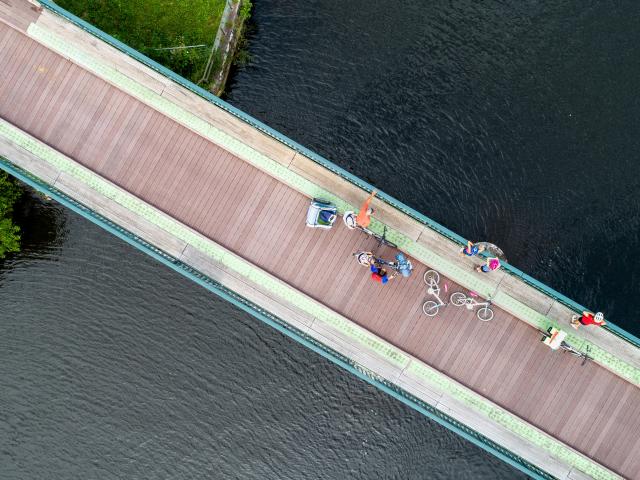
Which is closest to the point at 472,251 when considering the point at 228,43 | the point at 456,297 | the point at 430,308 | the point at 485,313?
the point at 456,297

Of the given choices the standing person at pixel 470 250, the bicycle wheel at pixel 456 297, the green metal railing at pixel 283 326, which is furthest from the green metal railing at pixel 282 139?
the green metal railing at pixel 283 326

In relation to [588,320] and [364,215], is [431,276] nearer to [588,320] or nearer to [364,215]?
[364,215]

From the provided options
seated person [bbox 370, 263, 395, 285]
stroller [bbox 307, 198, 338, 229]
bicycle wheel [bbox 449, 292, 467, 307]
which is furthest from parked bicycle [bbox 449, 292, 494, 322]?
stroller [bbox 307, 198, 338, 229]

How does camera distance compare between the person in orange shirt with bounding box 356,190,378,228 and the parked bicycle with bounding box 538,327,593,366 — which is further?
the parked bicycle with bounding box 538,327,593,366

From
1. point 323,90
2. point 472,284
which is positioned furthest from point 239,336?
point 323,90

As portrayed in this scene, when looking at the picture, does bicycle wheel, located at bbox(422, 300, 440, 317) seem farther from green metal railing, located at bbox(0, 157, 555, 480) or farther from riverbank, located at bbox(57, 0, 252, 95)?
riverbank, located at bbox(57, 0, 252, 95)

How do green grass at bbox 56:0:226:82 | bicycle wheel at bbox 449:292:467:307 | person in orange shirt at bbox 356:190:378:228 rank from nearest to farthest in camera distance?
1. person in orange shirt at bbox 356:190:378:228
2. bicycle wheel at bbox 449:292:467:307
3. green grass at bbox 56:0:226:82
